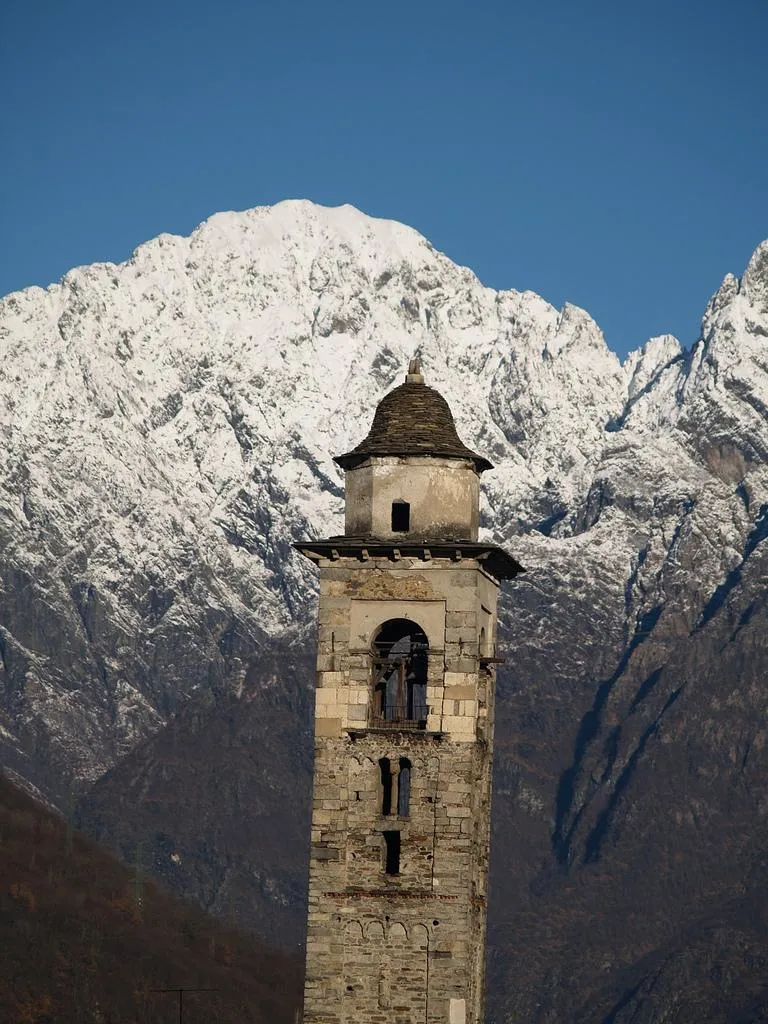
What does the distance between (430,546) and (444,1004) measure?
1276 cm

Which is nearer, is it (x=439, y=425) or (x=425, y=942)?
(x=425, y=942)

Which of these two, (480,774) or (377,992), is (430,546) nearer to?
(480,774)

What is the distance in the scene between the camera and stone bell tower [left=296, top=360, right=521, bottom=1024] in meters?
83.8

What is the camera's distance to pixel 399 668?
287ft

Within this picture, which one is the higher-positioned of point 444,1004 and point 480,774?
point 480,774

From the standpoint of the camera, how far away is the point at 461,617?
85938 millimetres

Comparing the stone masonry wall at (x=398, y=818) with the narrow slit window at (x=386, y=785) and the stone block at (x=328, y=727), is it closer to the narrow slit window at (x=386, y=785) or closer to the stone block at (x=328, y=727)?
the stone block at (x=328, y=727)

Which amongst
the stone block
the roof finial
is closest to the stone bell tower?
the stone block

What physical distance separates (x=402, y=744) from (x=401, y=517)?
6.70 metres

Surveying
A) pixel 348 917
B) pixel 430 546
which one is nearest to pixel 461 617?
pixel 430 546

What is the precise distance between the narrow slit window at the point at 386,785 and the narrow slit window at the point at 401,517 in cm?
672

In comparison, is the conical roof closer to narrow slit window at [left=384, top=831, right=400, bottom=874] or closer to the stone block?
the stone block

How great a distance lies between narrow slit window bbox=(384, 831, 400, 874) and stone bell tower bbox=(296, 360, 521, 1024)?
0.06m

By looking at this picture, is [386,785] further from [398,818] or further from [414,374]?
[414,374]
